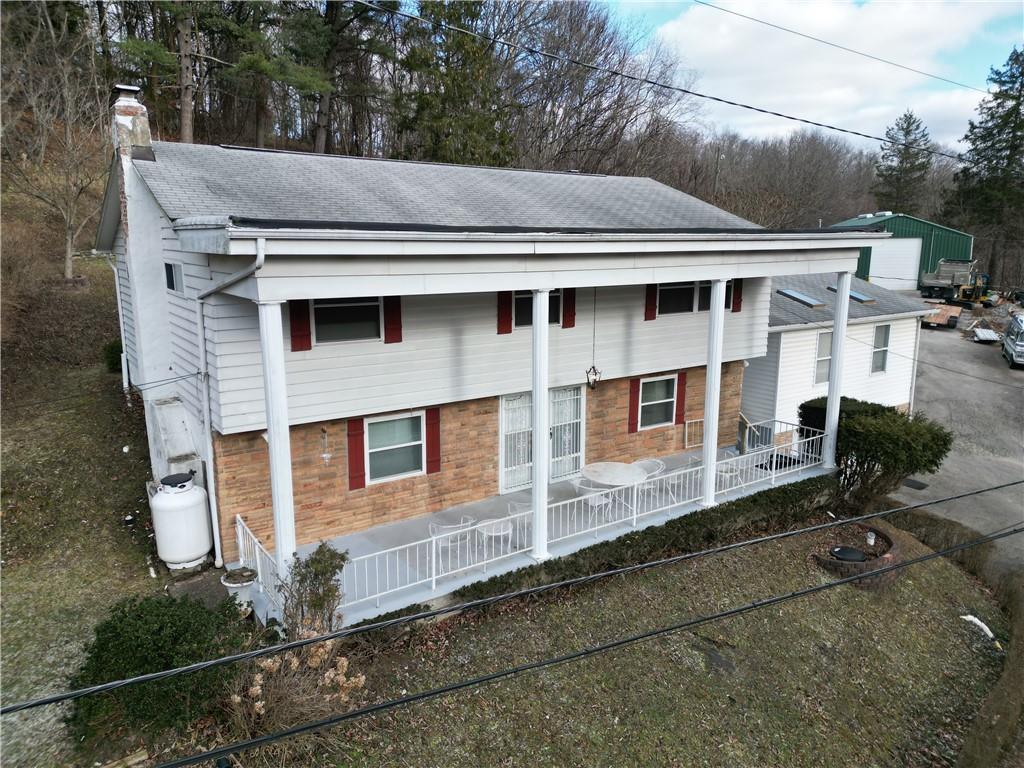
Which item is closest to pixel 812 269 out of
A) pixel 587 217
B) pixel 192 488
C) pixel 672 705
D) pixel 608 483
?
pixel 587 217

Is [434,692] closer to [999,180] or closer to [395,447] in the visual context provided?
[395,447]

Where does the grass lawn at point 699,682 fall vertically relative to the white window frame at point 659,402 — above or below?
below

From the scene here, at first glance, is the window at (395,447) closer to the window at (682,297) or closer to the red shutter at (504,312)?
the red shutter at (504,312)

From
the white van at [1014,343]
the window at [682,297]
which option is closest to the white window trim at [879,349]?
the window at [682,297]

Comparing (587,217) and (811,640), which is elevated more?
(587,217)

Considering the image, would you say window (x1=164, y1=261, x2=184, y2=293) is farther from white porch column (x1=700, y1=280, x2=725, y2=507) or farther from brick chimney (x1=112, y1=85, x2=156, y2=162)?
white porch column (x1=700, y1=280, x2=725, y2=507)

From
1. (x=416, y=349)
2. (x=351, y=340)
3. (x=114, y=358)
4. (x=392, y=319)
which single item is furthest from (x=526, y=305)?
(x=114, y=358)

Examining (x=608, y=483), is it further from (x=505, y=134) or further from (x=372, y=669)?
(x=505, y=134)
